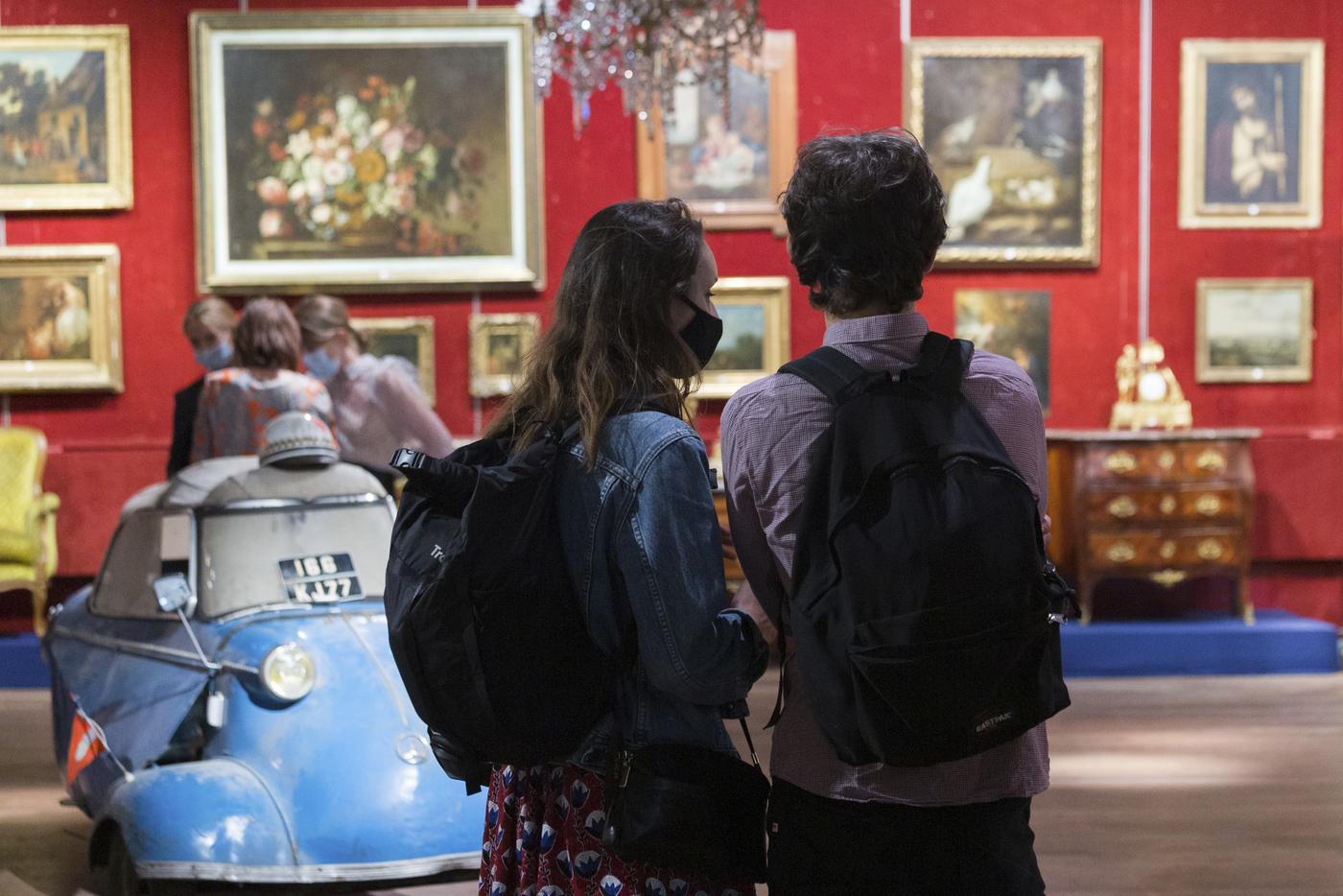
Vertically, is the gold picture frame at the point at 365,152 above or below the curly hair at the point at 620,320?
above

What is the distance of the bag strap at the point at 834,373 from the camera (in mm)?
1773

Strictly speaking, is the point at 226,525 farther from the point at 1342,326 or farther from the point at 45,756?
the point at 1342,326

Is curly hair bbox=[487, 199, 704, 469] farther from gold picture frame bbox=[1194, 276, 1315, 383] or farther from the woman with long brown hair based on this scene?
gold picture frame bbox=[1194, 276, 1315, 383]

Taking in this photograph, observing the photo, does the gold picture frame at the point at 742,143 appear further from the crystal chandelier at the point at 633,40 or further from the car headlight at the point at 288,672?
the car headlight at the point at 288,672

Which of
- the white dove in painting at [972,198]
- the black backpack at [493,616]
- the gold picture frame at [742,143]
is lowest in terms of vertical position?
the black backpack at [493,616]

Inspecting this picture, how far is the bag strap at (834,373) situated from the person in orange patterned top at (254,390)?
3.89 metres

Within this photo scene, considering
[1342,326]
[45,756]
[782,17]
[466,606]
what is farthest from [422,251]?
[466,606]

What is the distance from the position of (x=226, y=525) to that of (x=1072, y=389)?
5.89 meters

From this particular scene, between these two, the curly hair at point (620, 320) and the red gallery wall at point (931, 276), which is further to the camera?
the red gallery wall at point (931, 276)

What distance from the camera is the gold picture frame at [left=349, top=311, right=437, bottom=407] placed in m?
8.64

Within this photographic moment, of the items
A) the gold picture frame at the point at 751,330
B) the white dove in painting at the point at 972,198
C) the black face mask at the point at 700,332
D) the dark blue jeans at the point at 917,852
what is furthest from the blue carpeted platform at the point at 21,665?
the dark blue jeans at the point at 917,852

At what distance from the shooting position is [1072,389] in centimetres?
887

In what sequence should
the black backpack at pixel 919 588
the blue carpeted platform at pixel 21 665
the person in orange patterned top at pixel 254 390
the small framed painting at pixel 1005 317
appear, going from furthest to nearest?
the small framed painting at pixel 1005 317 < the blue carpeted platform at pixel 21 665 < the person in orange patterned top at pixel 254 390 < the black backpack at pixel 919 588

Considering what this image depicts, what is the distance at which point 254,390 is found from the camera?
5.39 m
